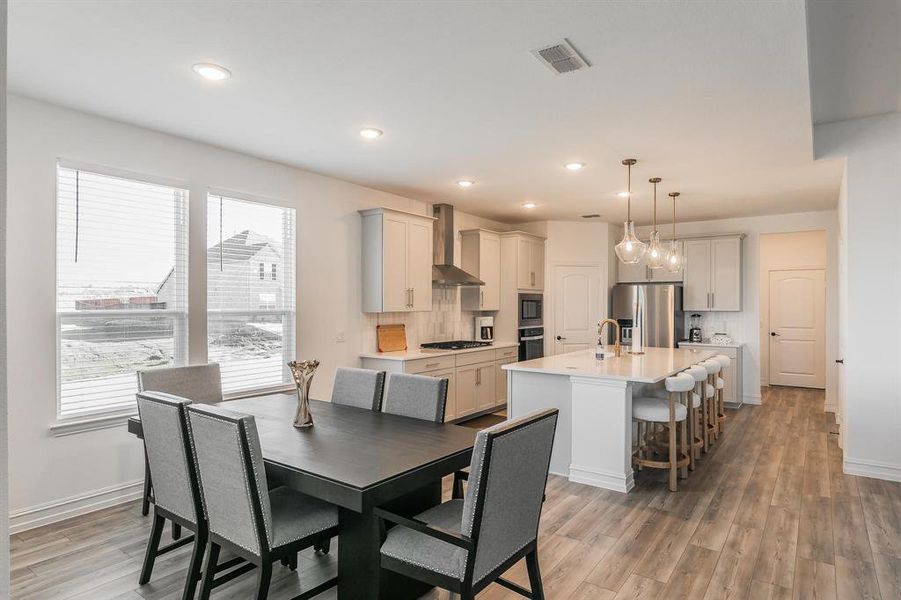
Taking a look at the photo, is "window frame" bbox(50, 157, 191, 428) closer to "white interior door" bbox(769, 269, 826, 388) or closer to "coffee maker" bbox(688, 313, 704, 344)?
"coffee maker" bbox(688, 313, 704, 344)

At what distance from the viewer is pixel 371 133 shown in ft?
12.2

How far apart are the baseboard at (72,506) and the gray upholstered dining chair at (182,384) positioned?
16 cm

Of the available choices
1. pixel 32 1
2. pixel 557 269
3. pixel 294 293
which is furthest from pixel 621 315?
pixel 32 1

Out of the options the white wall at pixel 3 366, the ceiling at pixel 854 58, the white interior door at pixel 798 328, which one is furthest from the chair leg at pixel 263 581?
the white interior door at pixel 798 328

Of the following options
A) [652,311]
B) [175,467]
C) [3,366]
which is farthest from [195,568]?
[652,311]

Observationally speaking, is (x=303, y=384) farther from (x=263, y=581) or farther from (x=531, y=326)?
(x=531, y=326)

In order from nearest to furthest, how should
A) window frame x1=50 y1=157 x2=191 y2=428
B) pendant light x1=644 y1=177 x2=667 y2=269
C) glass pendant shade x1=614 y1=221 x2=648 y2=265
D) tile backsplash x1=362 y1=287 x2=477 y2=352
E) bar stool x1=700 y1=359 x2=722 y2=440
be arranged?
window frame x1=50 y1=157 x2=191 y2=428 < glass pendant shade x1=614 y1=221 x2=648 y2=265 < bar stool x1=700 y1=359 x2=722 y2=440 < pendant light x1=644 y1=177 x2=667 y2=269 < tile backsplash x1=362 y1=287 x2=477 y2=352

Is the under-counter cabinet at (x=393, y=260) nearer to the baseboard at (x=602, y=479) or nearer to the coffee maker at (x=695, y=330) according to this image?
the baseboard at (x=602, y=479)

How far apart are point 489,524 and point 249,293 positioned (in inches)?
128

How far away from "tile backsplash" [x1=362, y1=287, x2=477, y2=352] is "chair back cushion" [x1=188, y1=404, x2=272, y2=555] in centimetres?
326

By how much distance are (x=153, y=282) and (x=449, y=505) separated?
9.02 feet

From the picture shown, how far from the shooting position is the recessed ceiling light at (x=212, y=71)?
2662 mm

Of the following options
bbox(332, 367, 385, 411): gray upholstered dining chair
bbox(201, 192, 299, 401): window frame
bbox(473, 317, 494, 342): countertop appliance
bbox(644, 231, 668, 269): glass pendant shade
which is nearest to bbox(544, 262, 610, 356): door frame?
bbox(473, 317, 494, 342): countertop appliance

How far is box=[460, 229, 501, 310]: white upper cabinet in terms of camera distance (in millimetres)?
6625
